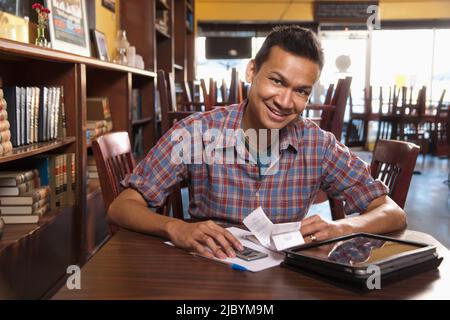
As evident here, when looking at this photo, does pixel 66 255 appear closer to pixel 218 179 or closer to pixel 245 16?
pixel 218 179

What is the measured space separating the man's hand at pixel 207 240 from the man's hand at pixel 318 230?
0.50 feet

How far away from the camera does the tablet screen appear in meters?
0.85

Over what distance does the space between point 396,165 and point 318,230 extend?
0.59 m

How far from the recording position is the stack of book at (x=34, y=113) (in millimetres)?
2096

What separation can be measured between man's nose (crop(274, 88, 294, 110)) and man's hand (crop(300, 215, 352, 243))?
0.35 meters

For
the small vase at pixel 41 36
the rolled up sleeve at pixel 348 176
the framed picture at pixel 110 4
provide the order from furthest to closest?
the framed picture at pixel 110 4 < the small vase at pixel 41 36 < the rolled up sleeve at pixel 348 176

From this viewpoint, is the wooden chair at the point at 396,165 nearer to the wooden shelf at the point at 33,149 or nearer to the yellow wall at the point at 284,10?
the wooden shelf at the point at 33,149

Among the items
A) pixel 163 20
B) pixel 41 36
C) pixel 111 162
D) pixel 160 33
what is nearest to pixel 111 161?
pixel 111 162

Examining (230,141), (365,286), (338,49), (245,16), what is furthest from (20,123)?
(338,49)

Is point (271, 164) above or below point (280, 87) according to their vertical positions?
below

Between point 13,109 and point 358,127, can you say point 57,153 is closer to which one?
point 13,109

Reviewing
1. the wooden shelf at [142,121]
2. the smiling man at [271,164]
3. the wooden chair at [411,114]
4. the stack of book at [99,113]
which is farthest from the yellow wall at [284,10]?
the smiling man at [271,164]

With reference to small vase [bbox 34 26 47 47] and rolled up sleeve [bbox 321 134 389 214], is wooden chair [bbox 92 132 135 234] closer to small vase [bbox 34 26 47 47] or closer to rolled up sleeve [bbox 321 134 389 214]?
rolled up sleeve [bbox 321 134 389 214]

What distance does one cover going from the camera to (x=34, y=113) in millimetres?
2266
